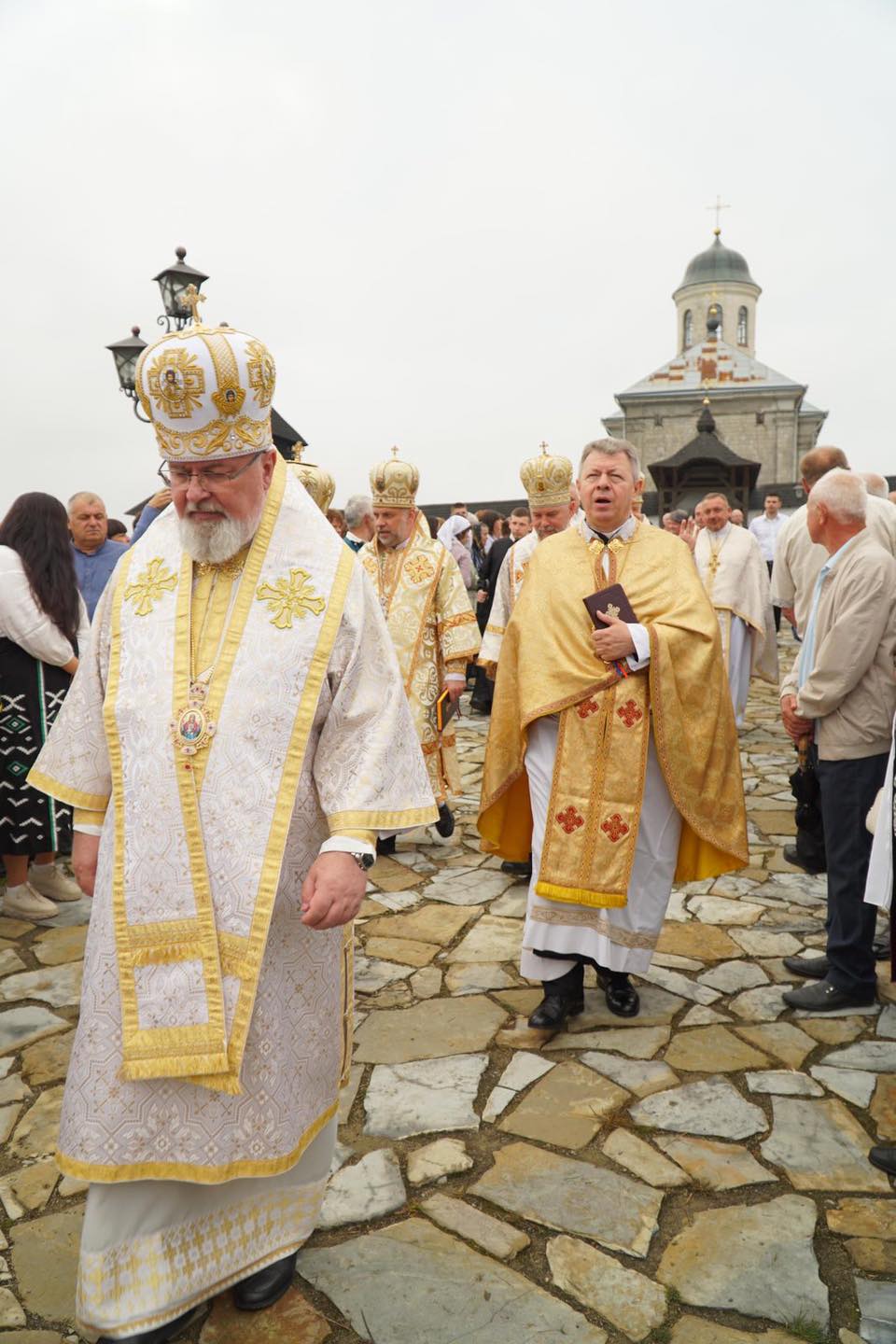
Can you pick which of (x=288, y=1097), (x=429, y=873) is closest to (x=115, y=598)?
(x=288, y=1097)

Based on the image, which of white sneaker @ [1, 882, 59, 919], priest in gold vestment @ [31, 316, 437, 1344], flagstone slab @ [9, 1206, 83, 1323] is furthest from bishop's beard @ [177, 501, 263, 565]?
white sneaker @ [1, 882, 59, 919]

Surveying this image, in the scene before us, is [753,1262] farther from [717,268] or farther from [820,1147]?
[717,268]

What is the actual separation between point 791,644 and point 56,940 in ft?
45.1

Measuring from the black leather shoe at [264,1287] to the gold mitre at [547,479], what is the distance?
13.0 feet

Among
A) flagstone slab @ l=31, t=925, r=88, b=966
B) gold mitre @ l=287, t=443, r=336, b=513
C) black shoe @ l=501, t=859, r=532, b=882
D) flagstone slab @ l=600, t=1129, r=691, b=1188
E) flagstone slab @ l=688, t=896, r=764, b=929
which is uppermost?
gold mitre @ l=287, t=443, r=336, b=513

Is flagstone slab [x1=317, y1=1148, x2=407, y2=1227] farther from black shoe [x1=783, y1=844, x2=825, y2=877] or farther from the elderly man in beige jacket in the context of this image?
black shoe [x1=783, y1=844, x2=825, y2=877]

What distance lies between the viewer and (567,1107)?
3305mm

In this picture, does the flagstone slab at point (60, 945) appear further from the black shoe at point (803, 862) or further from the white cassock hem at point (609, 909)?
the black shoe at point (803, 862)

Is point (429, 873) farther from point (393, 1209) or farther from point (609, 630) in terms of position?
point (393, 1209)

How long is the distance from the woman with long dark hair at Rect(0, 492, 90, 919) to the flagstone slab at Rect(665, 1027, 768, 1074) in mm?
3211

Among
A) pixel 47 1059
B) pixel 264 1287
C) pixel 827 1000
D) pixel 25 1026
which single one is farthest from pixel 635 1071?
pixel 25 1026

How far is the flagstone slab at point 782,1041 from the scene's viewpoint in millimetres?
3607

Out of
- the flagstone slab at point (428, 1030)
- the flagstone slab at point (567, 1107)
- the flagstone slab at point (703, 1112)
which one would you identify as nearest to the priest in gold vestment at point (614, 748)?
the flagstone slab at point (428, 1030)

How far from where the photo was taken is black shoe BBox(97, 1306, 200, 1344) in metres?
2.21
